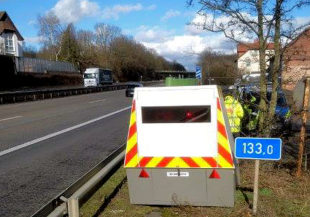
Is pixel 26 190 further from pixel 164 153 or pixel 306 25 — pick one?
pixel 306 25

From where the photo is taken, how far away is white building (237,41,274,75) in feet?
26.3

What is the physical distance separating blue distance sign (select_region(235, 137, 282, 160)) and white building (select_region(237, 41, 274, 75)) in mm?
2725

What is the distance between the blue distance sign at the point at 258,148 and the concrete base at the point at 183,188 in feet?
0.99

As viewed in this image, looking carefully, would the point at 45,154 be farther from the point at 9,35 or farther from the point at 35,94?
the point at 9,35

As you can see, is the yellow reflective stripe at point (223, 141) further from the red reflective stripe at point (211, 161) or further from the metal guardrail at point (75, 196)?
the metal guardrail at point (75, 196)

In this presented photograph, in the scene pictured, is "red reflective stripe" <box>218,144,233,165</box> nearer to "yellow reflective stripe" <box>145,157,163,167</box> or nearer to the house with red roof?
"yellow reflective stripe" <box>145,157,163,167</box>

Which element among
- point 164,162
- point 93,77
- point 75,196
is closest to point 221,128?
point 164,162

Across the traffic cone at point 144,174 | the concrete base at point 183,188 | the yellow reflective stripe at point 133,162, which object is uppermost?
the yellow reflective stripe at point 133,162

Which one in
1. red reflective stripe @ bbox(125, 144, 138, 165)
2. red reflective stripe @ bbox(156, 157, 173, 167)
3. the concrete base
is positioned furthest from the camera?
red reflective stripe @ bbox(125, 144, 138, 165)

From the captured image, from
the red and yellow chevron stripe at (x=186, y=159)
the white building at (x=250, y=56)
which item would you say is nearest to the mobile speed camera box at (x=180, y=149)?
the red and yellow chevron stripe at (x=186, y=159)

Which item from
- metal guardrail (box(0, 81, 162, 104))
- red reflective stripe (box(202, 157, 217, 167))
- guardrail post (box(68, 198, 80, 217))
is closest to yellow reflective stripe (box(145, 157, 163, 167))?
red reflective stripe (box(202, 157, 217, 167))

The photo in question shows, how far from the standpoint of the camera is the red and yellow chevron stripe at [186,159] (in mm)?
5199

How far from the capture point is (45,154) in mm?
10039

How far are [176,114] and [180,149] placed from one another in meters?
0.46
